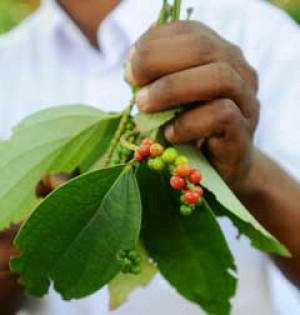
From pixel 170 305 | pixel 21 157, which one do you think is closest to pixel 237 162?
pixel 21 157

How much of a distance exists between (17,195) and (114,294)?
0.35ft

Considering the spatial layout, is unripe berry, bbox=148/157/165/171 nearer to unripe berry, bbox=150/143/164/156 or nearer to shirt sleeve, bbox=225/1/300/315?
unripe berry, bbox=150/143/164/156

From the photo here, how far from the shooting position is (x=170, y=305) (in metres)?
1.14

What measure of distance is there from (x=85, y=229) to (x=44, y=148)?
79 millimetres

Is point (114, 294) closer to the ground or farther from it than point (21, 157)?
closer to the ground

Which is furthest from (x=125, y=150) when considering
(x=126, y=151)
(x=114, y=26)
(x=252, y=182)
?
(x=114, y=26)

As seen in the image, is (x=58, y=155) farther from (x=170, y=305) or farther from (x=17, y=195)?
(x=170, y=305)

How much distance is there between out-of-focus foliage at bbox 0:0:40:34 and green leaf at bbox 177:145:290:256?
1.88 m

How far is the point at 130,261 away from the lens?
29.2 inches

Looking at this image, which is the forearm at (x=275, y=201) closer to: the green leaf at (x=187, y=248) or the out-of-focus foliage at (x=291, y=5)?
the green leaf at (x=187, y=248)

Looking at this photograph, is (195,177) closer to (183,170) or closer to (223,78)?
(183,170)

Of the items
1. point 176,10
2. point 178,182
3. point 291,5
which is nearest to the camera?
point 178,182

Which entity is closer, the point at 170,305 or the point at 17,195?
the point at 17,195

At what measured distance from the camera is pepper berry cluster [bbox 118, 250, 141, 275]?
74 cm
